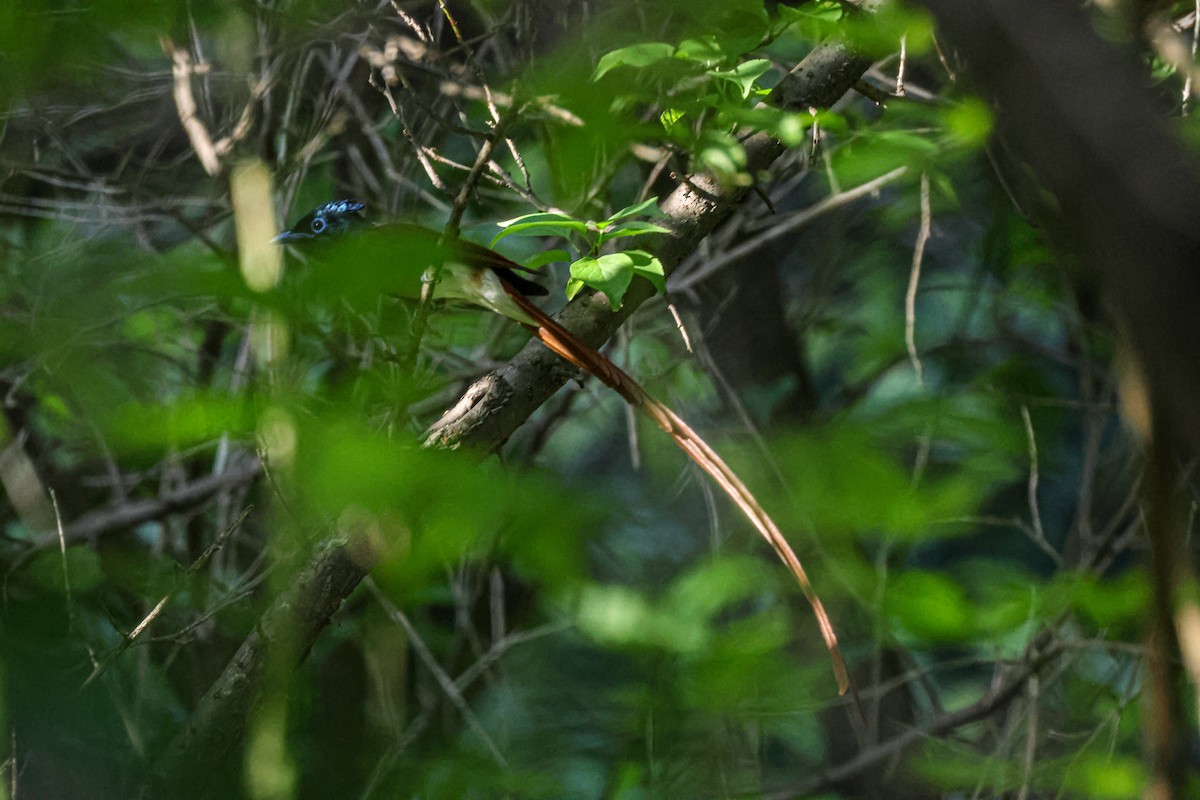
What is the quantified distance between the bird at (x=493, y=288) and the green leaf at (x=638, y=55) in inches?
9.5

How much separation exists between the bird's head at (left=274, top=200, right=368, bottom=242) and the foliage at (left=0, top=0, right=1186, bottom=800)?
69mm

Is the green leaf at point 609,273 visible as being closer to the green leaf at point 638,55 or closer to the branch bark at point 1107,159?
the green leaf at point 638,55

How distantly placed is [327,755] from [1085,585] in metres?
1.31

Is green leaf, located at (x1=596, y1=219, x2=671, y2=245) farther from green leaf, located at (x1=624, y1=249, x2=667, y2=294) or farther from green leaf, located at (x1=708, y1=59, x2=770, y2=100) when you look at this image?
green leaf, located at (x1=708, y1=59, x2=770, y2=100)

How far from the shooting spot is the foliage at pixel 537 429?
33.9 inches

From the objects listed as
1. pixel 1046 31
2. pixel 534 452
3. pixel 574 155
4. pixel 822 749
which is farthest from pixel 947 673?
pixel 1046 31

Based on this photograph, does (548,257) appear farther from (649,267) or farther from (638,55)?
(638,55)

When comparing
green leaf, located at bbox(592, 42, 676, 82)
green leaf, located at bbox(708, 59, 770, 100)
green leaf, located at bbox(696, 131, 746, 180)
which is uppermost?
green leaf, located at bbox(592, 42, 676, 82)

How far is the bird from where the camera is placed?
606 mm

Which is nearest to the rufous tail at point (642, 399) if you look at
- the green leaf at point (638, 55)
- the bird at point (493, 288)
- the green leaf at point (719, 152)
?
the bird at point (493, 288)

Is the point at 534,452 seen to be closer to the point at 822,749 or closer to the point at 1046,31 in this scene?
the point at 822,749

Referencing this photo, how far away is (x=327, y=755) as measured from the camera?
1.37 metres

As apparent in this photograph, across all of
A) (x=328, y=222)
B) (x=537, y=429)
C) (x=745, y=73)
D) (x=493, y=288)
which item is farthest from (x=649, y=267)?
(x=537, y=429)

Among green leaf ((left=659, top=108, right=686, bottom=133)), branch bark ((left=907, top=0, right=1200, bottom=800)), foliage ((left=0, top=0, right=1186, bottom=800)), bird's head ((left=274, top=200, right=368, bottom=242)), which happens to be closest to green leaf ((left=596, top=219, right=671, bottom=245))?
foliage ((left=0, top=0, right=1186, bottom=800))
